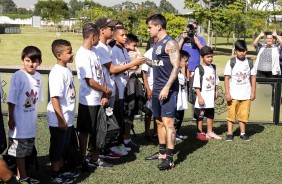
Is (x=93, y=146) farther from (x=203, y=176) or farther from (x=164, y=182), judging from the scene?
(x=203, y=176)

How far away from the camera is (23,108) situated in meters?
4.71

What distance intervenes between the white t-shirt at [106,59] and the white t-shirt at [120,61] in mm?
291

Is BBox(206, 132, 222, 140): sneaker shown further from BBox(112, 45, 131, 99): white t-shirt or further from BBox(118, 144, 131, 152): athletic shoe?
BBox(112, 45, 131, 99): white t-shirt

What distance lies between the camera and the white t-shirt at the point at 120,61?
238 inches

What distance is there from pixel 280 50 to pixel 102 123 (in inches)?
264

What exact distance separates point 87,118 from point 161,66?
115 centimetres

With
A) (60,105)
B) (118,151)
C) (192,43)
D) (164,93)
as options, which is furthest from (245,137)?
(60,105)

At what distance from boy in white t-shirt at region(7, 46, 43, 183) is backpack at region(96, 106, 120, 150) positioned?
34.4 inches

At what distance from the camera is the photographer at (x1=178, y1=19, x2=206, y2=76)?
299 inches

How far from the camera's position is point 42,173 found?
541 centimetres

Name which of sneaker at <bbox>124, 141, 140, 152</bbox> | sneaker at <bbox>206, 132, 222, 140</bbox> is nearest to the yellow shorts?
sneaker at <bbox>206, 132, 222, 140</bbox>

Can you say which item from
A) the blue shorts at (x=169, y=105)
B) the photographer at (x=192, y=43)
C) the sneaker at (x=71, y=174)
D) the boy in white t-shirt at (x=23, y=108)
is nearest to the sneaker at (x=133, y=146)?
the blue shorts at (x=169, y=105)

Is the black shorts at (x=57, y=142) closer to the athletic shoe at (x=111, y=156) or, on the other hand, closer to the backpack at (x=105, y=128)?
the backpack at (x=105, y=128)

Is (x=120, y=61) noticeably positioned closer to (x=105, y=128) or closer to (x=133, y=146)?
(x=105, y=128)
